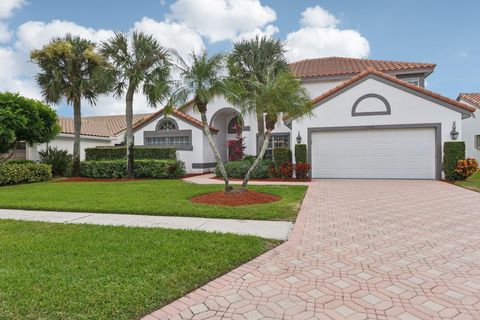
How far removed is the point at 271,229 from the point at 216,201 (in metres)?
3.27

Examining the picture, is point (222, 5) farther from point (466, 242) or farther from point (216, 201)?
point (466, 242)

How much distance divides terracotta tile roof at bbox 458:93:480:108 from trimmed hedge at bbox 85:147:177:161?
2247 centimetres

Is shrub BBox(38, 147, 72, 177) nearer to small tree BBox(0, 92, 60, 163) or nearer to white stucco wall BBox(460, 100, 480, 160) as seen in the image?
small tree BBox(0, 92, 60, 163)

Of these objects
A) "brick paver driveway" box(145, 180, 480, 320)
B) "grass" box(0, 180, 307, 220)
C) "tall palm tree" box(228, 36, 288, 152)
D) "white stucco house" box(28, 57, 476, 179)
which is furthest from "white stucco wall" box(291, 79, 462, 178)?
"brick paver driveway" box(145, 180, 480, 320)

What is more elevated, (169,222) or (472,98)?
(472,98)

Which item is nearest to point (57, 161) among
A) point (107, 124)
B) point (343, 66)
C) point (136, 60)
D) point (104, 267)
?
point (136, 60)

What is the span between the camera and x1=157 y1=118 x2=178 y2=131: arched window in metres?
21.6

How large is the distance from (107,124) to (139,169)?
20552 millimetres

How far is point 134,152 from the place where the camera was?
20078 millimetres

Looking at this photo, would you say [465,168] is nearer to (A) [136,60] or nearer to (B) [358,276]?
(B) [358,276]

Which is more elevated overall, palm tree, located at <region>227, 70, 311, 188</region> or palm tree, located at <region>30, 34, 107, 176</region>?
palm tree, located at <region>30, 34, 107, 176</region>

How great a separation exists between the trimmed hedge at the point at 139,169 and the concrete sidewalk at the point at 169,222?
963 centimetres

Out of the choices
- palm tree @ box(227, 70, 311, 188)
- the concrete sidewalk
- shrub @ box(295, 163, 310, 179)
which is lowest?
the concrete sidewalk

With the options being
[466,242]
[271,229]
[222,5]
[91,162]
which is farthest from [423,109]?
[91,162]
